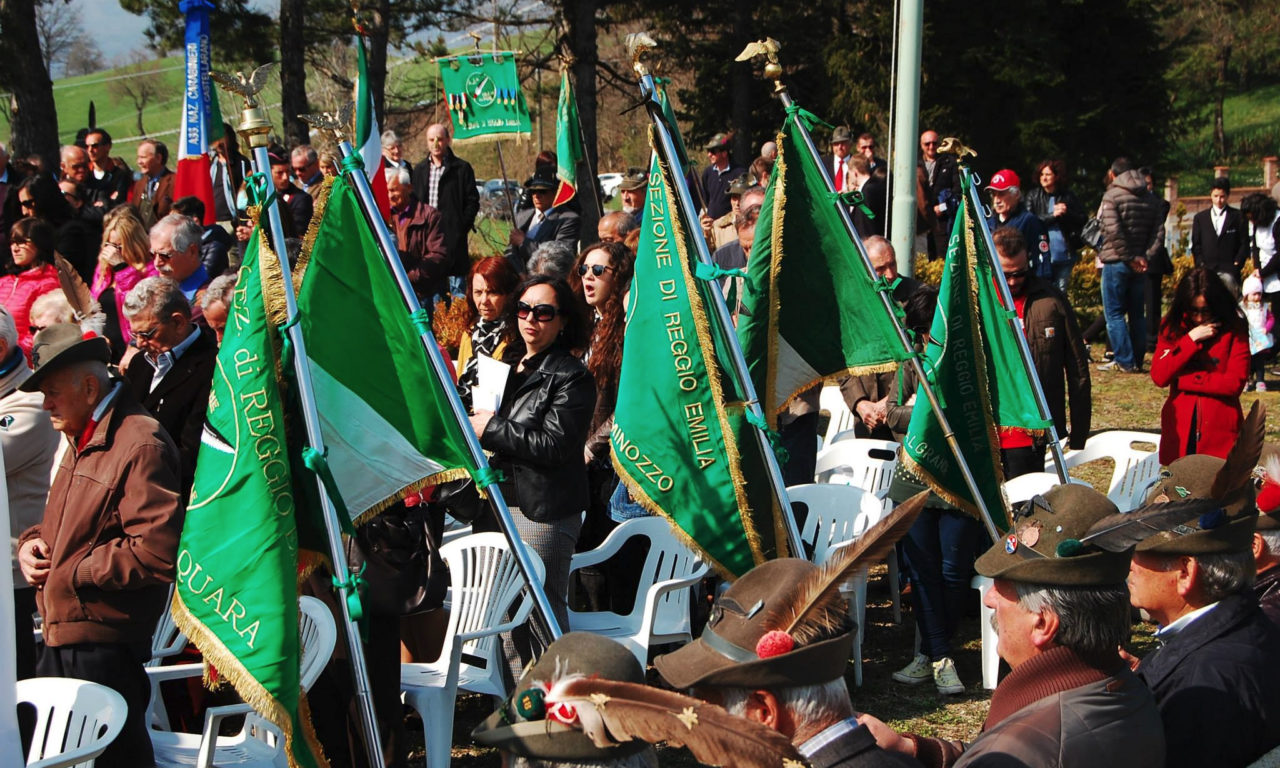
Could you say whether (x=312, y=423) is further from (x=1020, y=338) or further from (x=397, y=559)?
(x=1020, y=338)

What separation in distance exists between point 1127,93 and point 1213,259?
11833mm

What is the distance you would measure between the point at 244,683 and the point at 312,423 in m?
0.81

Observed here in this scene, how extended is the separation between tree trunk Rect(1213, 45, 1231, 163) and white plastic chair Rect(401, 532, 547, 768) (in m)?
45.0

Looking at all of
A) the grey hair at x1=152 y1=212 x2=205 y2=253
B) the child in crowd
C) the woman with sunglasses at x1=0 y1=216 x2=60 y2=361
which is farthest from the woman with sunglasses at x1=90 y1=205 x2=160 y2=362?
the child in crowd

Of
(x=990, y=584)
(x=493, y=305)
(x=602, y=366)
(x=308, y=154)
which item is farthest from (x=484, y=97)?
(x=990, y=584)

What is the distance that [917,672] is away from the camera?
640 centimetres

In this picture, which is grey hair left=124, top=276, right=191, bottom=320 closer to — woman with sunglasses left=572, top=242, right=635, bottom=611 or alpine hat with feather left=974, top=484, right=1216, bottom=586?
woman with sunglasses left=572, top=242, right=635, bottom=611

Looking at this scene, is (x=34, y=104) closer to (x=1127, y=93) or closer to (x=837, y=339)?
(x=837, y=339)

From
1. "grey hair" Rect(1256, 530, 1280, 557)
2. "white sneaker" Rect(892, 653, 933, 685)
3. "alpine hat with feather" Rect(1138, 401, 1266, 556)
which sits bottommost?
"white sneaker" Rect(892, 653, 933, 685)

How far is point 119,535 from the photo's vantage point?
171 inches

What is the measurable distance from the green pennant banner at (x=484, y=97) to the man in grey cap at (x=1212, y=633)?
10130 mm

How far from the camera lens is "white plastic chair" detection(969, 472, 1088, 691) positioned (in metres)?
6.22

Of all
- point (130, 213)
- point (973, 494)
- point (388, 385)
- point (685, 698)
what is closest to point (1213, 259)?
point (973, 494)

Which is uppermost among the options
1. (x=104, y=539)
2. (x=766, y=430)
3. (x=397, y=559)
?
(x=766, y=430)
